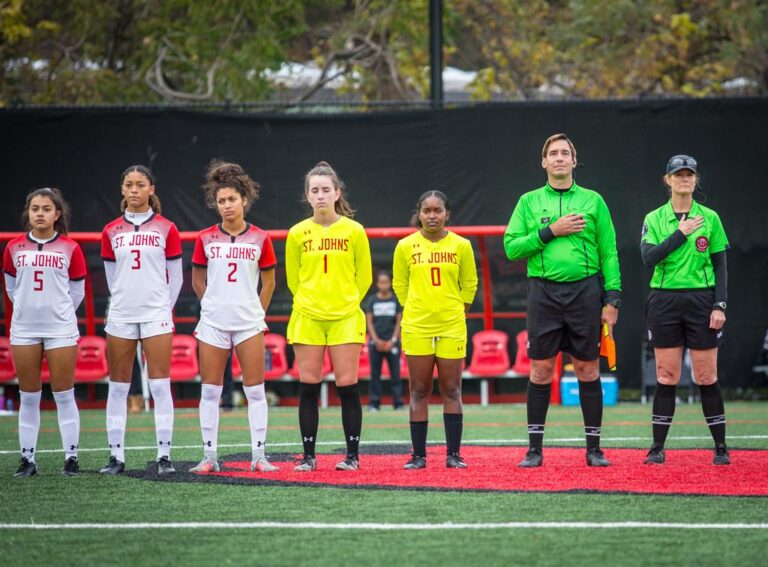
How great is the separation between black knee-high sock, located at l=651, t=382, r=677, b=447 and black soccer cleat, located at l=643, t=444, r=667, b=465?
0.03 m

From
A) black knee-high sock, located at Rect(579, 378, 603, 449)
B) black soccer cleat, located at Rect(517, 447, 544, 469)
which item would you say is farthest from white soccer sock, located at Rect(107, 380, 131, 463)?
black knee-high sock, located at Rect(579, 378, 603, 449)

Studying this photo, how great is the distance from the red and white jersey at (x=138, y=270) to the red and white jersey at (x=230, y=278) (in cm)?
24

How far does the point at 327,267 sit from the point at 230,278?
2.02 feet

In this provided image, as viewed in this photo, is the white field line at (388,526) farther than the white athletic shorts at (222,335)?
No

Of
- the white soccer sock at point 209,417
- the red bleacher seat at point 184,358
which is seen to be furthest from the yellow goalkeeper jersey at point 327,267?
the red bleacher seat at point 184,358

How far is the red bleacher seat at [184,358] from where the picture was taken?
48.4 ft

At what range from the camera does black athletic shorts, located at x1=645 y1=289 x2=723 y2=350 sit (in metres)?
7.48

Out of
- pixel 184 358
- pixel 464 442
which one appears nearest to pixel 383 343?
pixel 184 358

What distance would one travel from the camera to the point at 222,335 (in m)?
7.27

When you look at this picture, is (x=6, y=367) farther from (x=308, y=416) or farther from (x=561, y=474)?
(x=561, y=474)

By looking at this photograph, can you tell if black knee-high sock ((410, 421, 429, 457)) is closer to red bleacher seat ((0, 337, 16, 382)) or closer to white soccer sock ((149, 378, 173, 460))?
white soccer sock ((149, 378, 173, 460))

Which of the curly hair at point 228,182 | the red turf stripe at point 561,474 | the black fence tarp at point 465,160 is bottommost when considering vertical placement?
the red turf stripe at point 561,474

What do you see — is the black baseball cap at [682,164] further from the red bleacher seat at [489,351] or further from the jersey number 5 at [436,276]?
the red bleacher seat at [489,351]

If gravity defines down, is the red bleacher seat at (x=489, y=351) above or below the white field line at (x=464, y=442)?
above
